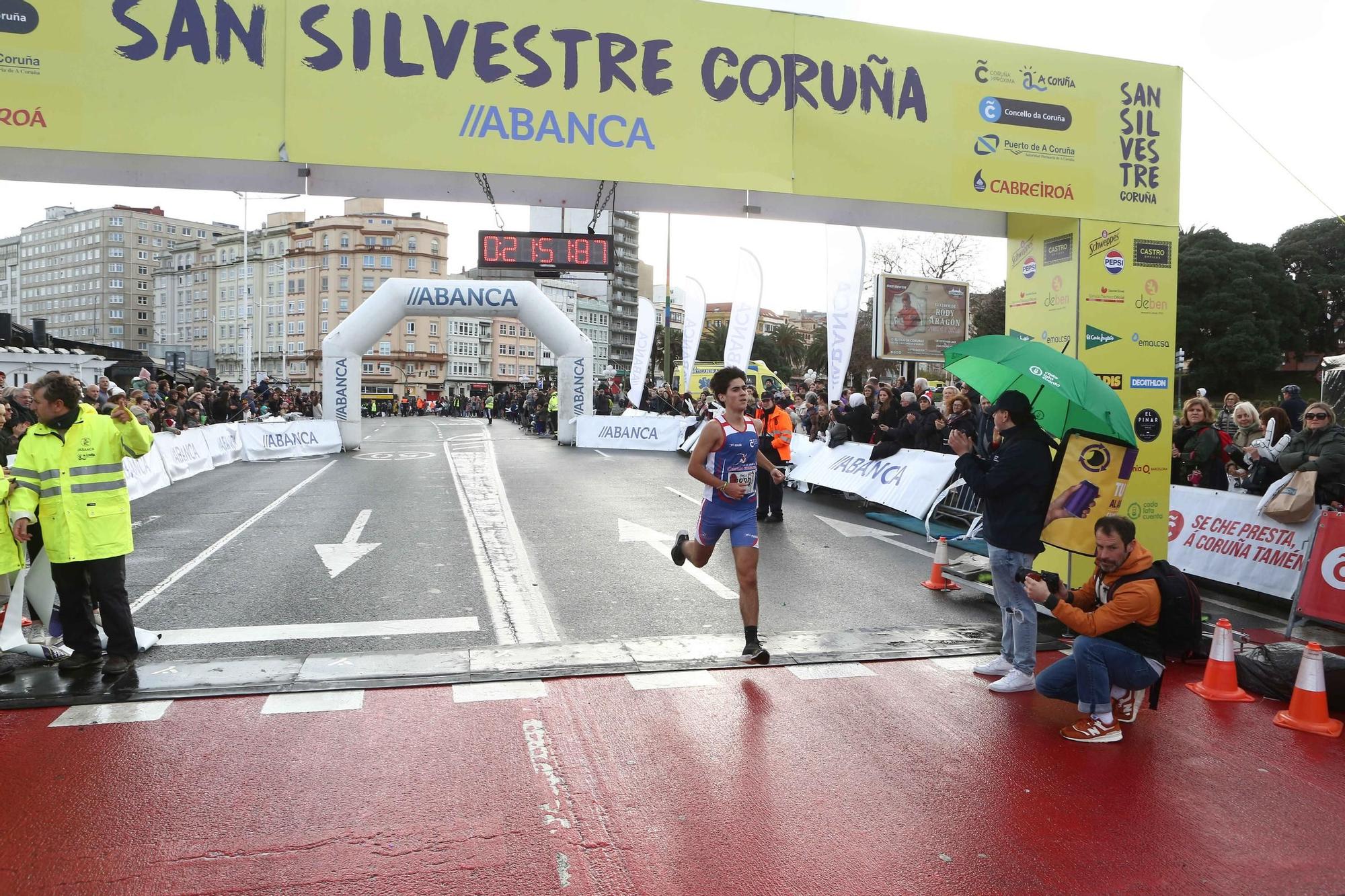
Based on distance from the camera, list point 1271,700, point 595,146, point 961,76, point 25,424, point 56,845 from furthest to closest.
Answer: point 25,424, point 961,76, point 595,146, point 1271,700, point 56,845

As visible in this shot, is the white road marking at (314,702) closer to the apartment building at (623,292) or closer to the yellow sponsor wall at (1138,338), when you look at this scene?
the yellow sponsor wall at (1138,338)

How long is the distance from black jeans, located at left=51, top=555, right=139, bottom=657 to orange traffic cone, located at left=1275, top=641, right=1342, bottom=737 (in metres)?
7.22

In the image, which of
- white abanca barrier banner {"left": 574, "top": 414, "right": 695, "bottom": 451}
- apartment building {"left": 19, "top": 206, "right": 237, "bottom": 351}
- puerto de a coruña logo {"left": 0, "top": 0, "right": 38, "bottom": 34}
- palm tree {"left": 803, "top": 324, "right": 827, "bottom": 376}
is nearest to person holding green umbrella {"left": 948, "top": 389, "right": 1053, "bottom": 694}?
puerto de a coruña logo {"left": 0, "top": 0, "right": 38, "bottom": 34}

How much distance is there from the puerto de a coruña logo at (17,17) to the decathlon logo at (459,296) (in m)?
18.1

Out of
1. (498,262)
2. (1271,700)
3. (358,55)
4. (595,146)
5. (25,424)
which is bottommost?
(1271,700)

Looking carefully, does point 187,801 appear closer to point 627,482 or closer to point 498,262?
point 498,262

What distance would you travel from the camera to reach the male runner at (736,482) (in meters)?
6.02

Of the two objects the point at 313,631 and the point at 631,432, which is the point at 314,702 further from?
the point at 631,432

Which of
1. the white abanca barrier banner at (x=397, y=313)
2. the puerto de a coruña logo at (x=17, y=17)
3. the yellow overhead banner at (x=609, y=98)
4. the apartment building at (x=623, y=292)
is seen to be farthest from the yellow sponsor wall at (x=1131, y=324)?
the apartment building at (x=623, y=292)

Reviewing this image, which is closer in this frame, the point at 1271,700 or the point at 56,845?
the point at 56,845

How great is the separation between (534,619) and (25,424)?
686 centimetres

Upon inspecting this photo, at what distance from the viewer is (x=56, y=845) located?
11.8ft

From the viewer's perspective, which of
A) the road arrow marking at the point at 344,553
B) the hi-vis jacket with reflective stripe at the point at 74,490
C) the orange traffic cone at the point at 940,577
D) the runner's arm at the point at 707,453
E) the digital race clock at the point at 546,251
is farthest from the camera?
the digital race clock at the point at 546,251

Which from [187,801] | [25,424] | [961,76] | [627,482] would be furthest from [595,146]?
[627,482]
